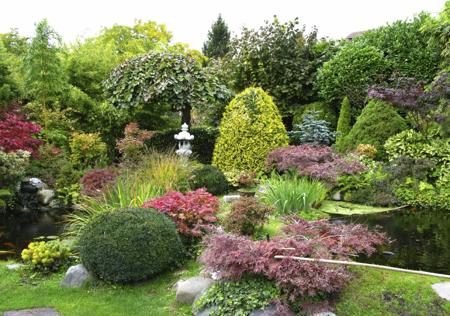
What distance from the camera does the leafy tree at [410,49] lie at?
1201cm

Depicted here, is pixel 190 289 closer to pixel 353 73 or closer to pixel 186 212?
pixel 186 212

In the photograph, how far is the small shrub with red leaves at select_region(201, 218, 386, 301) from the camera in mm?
3951

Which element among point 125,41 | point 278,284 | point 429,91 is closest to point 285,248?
point 278,284

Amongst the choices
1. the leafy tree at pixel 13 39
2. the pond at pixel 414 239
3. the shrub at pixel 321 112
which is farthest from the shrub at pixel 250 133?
the leafy tree at pixel 13 39

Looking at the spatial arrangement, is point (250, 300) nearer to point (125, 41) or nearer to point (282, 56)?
point (282, 56)

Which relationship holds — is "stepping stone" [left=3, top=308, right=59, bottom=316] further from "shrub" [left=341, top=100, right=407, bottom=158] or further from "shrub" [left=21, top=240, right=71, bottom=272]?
"shrub" [left=341, top=100, right=407, bottom=158]

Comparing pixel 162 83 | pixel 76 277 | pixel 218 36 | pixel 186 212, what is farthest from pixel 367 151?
pixel 218 36

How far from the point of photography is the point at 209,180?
8.87 meters

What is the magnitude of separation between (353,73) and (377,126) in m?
2.63

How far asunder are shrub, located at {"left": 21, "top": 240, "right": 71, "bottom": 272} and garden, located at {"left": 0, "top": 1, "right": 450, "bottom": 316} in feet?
0.08

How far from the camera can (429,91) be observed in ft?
30.5

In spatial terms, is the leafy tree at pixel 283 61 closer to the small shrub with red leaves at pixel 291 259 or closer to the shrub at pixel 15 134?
the shrub at pixel 15 134

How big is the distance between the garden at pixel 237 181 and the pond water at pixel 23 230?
0.05m

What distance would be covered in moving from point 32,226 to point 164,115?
6525 mm
